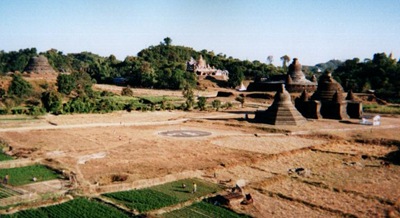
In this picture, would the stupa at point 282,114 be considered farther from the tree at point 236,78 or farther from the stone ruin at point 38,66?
the stone ruin at point 38,66

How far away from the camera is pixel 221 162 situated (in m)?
29.0

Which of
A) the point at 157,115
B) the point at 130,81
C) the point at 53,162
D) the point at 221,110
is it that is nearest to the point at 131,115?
the point at 157,115

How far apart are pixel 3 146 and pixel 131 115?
25873 millimetres

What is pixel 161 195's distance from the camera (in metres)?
21.2

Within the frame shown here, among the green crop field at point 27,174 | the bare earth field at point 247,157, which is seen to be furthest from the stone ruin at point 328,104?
the green crop field at point 27,174

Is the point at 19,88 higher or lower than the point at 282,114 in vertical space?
higher

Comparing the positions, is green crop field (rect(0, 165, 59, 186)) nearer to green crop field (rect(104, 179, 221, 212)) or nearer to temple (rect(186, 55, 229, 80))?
green crop field (rect(104, 179, 221, 212))

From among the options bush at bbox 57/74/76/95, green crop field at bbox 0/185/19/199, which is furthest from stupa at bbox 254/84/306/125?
bush at bbox 57/74/76/95

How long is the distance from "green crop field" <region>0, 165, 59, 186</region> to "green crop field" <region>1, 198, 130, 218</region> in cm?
493

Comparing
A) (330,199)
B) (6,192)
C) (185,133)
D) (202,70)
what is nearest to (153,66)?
(202,70)

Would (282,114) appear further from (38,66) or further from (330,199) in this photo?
(38,66)

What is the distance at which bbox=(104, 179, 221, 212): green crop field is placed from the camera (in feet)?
64.7

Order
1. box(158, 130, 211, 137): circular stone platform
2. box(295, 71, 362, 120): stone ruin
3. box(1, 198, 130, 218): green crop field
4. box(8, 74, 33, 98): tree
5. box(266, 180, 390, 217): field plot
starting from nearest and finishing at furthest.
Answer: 1. box(1, 198, 130, 218): green crop field
2. box(266, 180, 390, 217): field plot
3. box(158, 130, 211, 137): circular stone platform
4. box(295, 71, 362, 120): stone ruin
5. box(8, 74, 33, 98): tree

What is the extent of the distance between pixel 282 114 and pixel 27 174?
3227cm
